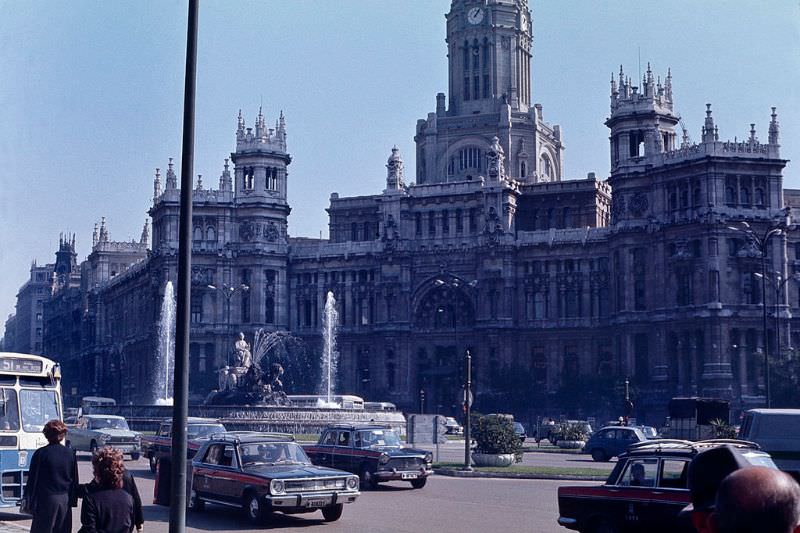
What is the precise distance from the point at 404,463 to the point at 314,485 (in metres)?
8.34

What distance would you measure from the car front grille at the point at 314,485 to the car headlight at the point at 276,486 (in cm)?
9

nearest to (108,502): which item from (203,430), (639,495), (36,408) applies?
(639,495)

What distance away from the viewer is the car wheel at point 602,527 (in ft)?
56.3

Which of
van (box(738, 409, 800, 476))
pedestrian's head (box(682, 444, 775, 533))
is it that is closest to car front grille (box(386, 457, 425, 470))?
van (box(738, 409, 800, 476))

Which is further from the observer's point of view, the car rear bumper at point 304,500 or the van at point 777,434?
the van at point 777,434

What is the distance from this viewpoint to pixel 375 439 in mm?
30672

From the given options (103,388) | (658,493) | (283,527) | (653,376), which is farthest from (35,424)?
(103,388)

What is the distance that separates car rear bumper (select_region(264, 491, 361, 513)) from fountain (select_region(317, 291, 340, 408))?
7848cm

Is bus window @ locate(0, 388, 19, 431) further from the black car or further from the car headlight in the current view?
the black car

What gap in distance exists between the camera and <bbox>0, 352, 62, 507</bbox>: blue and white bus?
2086 cm

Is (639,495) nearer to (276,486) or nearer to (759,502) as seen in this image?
(276,486)

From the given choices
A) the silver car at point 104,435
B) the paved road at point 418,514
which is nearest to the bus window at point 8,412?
the paved road at point 418,514

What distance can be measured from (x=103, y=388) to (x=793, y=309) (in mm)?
77566

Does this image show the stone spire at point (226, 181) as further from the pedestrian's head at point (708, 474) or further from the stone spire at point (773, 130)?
the pedestrian's head at point (708, 474)
